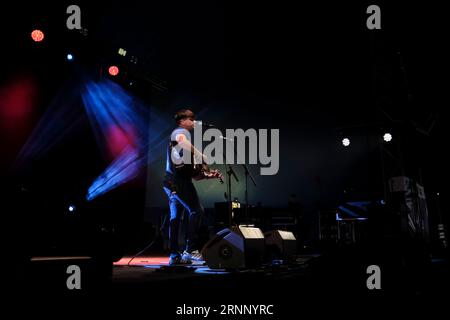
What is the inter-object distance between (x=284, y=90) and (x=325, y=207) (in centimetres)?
378

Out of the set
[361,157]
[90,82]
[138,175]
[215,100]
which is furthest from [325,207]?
[90,82]

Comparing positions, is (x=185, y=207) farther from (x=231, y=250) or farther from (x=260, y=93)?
(x=260, y=93)

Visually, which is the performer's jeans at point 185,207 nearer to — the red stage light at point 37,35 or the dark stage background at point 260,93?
the dark stage background at point 260,93

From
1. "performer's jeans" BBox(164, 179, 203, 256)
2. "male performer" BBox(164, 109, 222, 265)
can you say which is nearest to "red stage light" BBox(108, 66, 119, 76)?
"male performer" BBox(164, 109, 222, 265)

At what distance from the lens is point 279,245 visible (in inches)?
198

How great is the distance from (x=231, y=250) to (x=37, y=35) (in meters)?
5.80

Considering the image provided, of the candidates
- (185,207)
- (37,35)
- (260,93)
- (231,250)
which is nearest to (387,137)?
(260,93)

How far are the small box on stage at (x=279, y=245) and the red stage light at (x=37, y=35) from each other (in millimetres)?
5609

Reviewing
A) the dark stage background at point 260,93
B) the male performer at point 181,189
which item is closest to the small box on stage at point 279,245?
the male performer at point 181,189

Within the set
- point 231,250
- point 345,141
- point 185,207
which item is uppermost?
point 345,141

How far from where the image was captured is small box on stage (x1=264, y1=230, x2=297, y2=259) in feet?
16.4
